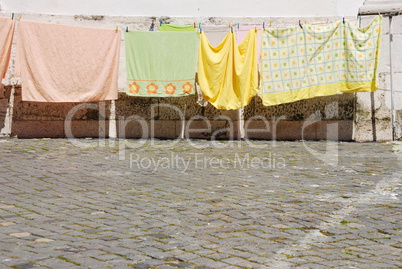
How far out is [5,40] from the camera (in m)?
9.17

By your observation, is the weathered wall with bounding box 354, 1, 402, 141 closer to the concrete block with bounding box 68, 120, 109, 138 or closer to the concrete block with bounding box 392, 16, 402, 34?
the concrete block with bounding box 392, 16, 402, 34

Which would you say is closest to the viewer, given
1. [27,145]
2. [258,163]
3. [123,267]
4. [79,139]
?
[123,267]

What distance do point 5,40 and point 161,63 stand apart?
7.55ft

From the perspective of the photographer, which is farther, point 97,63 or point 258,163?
point 97,63

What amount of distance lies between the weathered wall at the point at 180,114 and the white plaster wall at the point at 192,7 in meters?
0.14

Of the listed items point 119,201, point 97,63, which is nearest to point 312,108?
point 97,63

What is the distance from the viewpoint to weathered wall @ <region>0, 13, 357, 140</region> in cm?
1010

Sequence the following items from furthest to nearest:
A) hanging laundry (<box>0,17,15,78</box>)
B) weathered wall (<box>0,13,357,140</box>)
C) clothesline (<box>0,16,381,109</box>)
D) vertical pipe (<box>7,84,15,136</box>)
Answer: weathered wall (<box>0,13,357,140</box>) < vertical pipe (<box>7,84,15,136</box>) < clothesline (<box>0,16,381,109</box>) < hanging laundry (<box>0,17,15,78</box>)

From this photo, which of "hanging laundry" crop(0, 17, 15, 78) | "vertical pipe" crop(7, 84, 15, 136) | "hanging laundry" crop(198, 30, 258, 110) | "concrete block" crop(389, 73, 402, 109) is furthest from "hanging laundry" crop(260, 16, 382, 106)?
"vertical pipe" crop(7, 84, 15, 136)

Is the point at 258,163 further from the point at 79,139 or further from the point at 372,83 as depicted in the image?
the point at 79,139

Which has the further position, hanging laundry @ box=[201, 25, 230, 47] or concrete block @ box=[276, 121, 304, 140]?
concrete block @ box=[276, 121, 304, 140]

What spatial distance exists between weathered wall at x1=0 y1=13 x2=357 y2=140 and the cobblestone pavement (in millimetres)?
1361

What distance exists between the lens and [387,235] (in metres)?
4.43

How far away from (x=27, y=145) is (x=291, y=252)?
6.07 metres
